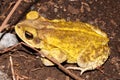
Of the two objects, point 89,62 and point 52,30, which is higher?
point 52,30

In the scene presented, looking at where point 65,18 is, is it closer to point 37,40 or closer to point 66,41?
point 66,41

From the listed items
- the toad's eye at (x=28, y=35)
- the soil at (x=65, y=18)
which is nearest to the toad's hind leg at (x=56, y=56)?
the soil at (x=65, y=18)

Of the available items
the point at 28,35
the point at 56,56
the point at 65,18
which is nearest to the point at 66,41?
the point at 56,56

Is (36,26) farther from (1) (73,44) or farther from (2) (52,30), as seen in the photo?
(1) (73,44)

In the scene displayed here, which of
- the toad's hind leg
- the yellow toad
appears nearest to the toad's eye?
the yellow toad

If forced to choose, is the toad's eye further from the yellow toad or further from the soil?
the soil

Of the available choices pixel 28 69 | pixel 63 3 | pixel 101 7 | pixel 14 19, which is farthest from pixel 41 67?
pixel 101 7

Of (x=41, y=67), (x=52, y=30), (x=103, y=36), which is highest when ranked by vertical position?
(x=52, y=30)

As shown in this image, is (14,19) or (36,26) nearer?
(36,26)
